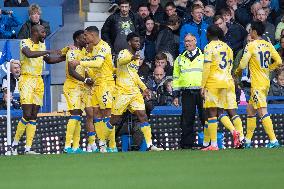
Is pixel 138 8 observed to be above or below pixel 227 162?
above

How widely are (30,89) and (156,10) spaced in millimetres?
6587

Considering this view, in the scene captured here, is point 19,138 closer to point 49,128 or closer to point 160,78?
point 49,128

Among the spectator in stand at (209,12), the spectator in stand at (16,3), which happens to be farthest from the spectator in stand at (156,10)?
the spectator in stand at (16,3)

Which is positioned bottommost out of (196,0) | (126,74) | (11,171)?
(11,171)

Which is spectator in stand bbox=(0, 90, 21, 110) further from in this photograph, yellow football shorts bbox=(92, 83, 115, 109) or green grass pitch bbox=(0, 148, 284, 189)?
green grass pitch bbox=(0, 148, 284, 189)

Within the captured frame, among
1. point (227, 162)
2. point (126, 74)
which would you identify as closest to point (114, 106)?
point (126, 74)

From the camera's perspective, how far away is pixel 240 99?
1064 inches

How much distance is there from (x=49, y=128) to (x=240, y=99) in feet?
13.7

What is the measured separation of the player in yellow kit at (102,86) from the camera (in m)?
24.4

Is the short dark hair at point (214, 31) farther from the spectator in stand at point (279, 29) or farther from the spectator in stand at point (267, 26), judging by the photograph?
the spectator in stand at point (279, 29)

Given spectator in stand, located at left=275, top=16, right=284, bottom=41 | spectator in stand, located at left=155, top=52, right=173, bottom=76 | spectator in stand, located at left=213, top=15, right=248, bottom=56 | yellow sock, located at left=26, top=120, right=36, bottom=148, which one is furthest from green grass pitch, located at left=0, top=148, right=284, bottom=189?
spectator in stand, located at left=275, top=16, right=284, bottom=41

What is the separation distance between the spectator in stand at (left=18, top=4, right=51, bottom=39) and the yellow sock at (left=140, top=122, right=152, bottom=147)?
467 cm

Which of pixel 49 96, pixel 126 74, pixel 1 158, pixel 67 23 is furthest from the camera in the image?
pixel 67 23

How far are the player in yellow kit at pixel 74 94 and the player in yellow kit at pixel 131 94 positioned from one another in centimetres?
70
